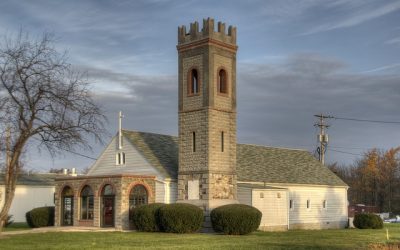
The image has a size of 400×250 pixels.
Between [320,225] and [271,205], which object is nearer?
[271,205]

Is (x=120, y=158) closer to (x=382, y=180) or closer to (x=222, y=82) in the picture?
(x=222, y=82)

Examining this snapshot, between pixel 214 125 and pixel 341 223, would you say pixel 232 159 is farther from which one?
pixel 341 223

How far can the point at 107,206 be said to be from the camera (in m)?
42.8

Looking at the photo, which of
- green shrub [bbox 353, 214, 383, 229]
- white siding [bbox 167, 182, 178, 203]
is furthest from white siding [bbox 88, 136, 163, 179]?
green shrub [bbox 353, 214, 383, 229]

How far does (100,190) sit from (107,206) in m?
1.22

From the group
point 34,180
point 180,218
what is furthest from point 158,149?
point 34,180

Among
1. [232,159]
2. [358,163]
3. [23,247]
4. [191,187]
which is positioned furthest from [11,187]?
[358,163]

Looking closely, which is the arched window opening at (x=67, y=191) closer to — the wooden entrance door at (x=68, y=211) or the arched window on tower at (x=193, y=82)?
the wooden entrance door at (x=68, y=211)

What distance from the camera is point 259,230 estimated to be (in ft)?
140

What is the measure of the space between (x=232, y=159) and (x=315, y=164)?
648 inches

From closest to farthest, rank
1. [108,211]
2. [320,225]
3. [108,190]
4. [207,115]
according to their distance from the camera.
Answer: [207,115] → [108,211] → [108,190] → [320,225]

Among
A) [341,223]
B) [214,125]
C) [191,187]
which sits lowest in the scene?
[341,223]

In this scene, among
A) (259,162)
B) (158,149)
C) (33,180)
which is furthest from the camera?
(33,180)

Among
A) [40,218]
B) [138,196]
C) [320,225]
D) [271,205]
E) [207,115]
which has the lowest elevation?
[320,225]
